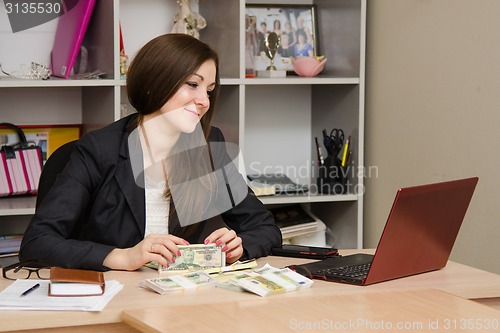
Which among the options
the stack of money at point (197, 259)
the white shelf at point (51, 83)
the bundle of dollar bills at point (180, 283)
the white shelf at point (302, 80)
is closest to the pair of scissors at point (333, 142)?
the white shelf at point (302, 80)

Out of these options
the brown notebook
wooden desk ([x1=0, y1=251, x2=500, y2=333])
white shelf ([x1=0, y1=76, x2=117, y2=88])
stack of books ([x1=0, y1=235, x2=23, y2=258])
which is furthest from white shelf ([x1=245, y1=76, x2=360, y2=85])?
the brown notebook

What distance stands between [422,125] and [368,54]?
1.62 ft

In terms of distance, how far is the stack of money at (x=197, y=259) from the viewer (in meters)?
1.92

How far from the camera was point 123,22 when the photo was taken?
10.9ft

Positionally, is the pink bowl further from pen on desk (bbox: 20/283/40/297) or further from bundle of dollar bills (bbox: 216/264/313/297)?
pen on desk (bbox: 20/283/40/297)

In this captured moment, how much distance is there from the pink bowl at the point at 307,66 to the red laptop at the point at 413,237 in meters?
1.44

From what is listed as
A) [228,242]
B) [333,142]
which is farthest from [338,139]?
[228,242]

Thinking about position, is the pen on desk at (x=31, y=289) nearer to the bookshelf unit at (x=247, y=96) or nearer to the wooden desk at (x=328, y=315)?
the wooden desk at (x=328, y=315)

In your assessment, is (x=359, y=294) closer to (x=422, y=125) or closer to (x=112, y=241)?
(x=112, y=241)

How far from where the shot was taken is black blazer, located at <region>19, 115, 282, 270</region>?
2031 millimetres

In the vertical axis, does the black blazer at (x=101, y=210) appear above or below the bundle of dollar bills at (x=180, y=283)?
above

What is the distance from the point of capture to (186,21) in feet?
10.5

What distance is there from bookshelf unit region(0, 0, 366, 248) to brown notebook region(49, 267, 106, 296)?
3.99ft

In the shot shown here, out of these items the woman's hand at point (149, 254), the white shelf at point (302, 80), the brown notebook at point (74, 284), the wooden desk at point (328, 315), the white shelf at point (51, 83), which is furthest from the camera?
the white shelf at point (302, 80)
